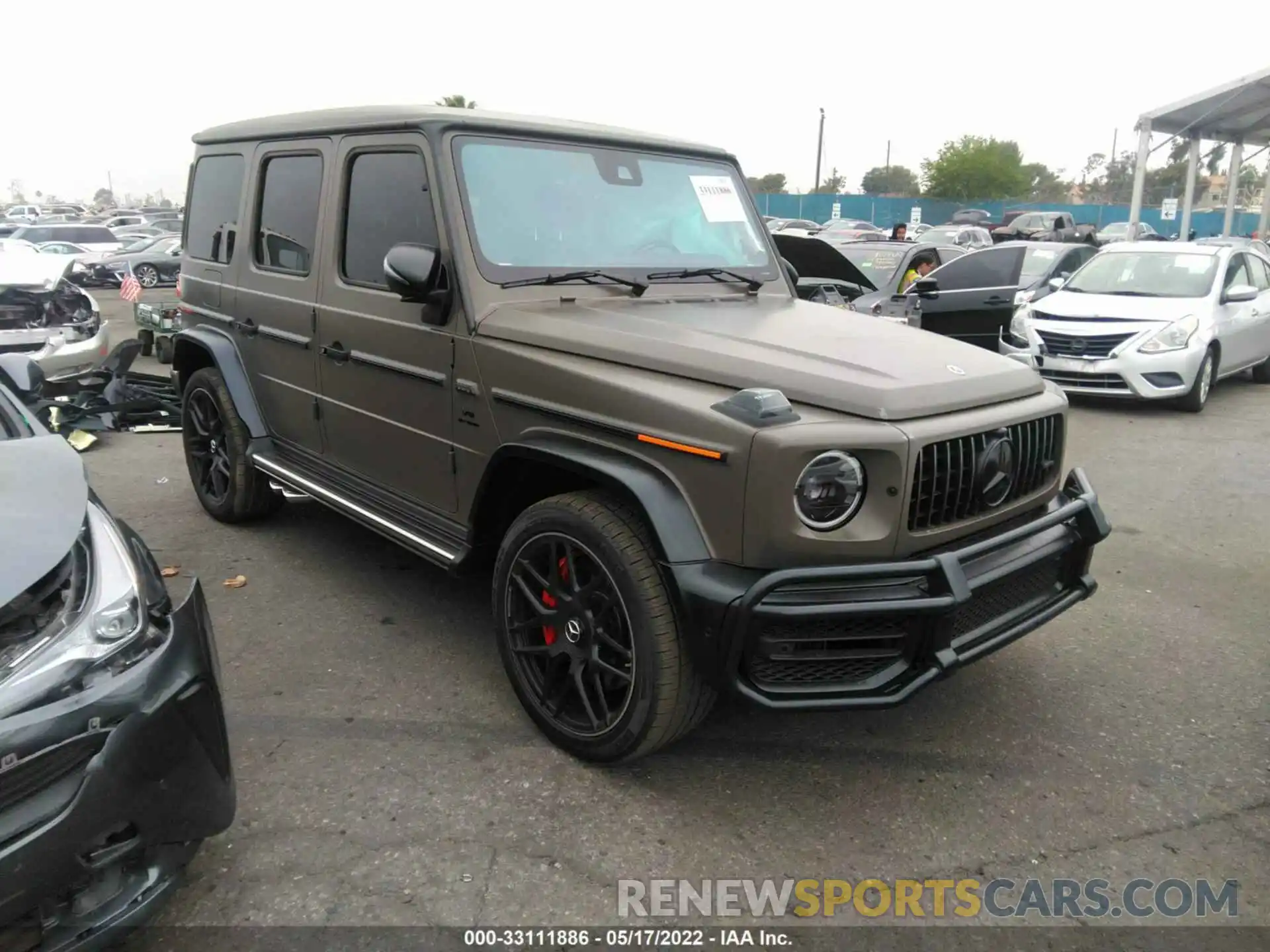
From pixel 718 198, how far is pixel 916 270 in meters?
6.57

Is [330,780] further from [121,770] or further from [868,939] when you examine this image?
[868,939]

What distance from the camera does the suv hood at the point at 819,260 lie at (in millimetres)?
7037

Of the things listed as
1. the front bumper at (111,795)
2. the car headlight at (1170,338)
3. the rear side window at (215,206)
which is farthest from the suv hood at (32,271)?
the car headlight at (1170,338)

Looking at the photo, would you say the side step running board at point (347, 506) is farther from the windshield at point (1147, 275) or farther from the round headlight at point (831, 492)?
the windshield at point (1147, 275)

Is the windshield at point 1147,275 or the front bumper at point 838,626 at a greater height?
the windshield at point 1147,275

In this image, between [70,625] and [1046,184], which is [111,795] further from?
[1046,184]

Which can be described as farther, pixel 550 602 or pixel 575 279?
pixel 575 279

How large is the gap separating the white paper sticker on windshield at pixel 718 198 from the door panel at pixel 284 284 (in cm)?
158

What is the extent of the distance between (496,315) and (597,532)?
936 mm

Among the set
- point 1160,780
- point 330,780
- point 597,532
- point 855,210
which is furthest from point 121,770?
point 855,210

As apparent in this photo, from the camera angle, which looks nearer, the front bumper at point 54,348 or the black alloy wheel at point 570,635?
the black alloy wheel at point 570,635

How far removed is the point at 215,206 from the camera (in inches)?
198

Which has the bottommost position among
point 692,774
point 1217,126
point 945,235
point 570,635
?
point 692,774

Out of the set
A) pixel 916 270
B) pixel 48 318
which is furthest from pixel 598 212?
pixel 916 270
